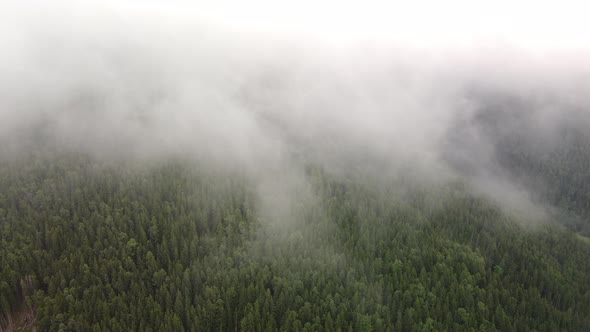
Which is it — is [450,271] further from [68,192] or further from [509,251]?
[68,192]

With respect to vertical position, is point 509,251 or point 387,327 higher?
point 509,251

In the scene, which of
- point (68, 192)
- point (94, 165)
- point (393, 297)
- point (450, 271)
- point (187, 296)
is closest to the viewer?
point (187, 296)

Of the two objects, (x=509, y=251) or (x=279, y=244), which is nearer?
(x=279, y=244)

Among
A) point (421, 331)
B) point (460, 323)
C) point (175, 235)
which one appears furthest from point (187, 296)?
point (460, 323)

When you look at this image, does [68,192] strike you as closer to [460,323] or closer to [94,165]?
[94,165]

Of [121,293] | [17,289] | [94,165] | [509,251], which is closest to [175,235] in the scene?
[121,293]

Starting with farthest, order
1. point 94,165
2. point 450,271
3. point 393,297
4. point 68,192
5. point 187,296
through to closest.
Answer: point 94,165, point 68,192, point 450,271, point 393,297, point 187,296

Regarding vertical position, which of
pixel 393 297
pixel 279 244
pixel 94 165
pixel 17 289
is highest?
pixel 94 165
